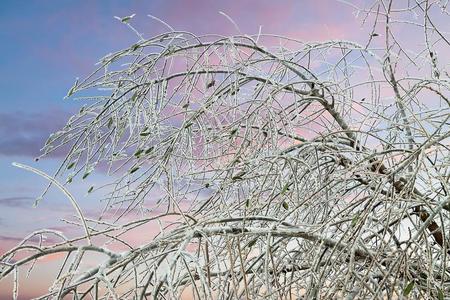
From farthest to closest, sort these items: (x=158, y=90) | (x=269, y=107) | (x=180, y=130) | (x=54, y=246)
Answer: (x=158, y=90), (x=180, y=130), (x=269, y=107), (x=54, y=246)

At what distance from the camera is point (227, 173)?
13.4 feet

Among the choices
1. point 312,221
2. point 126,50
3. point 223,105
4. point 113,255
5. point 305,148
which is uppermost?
point 126,50

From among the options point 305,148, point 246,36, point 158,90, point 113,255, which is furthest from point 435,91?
point 113,255

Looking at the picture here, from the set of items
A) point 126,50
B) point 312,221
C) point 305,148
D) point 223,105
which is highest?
point 126,50

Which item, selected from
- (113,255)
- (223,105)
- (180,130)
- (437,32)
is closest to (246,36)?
(223,105)

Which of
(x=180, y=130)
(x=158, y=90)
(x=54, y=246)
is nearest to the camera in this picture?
(x=54, y=246)

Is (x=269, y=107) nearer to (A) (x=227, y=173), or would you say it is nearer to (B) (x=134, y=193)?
(A) (x=227, y=173)

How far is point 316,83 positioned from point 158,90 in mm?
972

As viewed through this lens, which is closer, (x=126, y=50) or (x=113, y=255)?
(x=113, y=255)

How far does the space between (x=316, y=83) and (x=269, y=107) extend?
0.79 metres

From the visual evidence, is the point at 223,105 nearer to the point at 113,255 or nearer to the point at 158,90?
the point at 158,90

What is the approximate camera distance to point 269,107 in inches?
150

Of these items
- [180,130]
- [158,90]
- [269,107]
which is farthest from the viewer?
[158,90]

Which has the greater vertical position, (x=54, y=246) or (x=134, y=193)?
(x=134, y=193)
